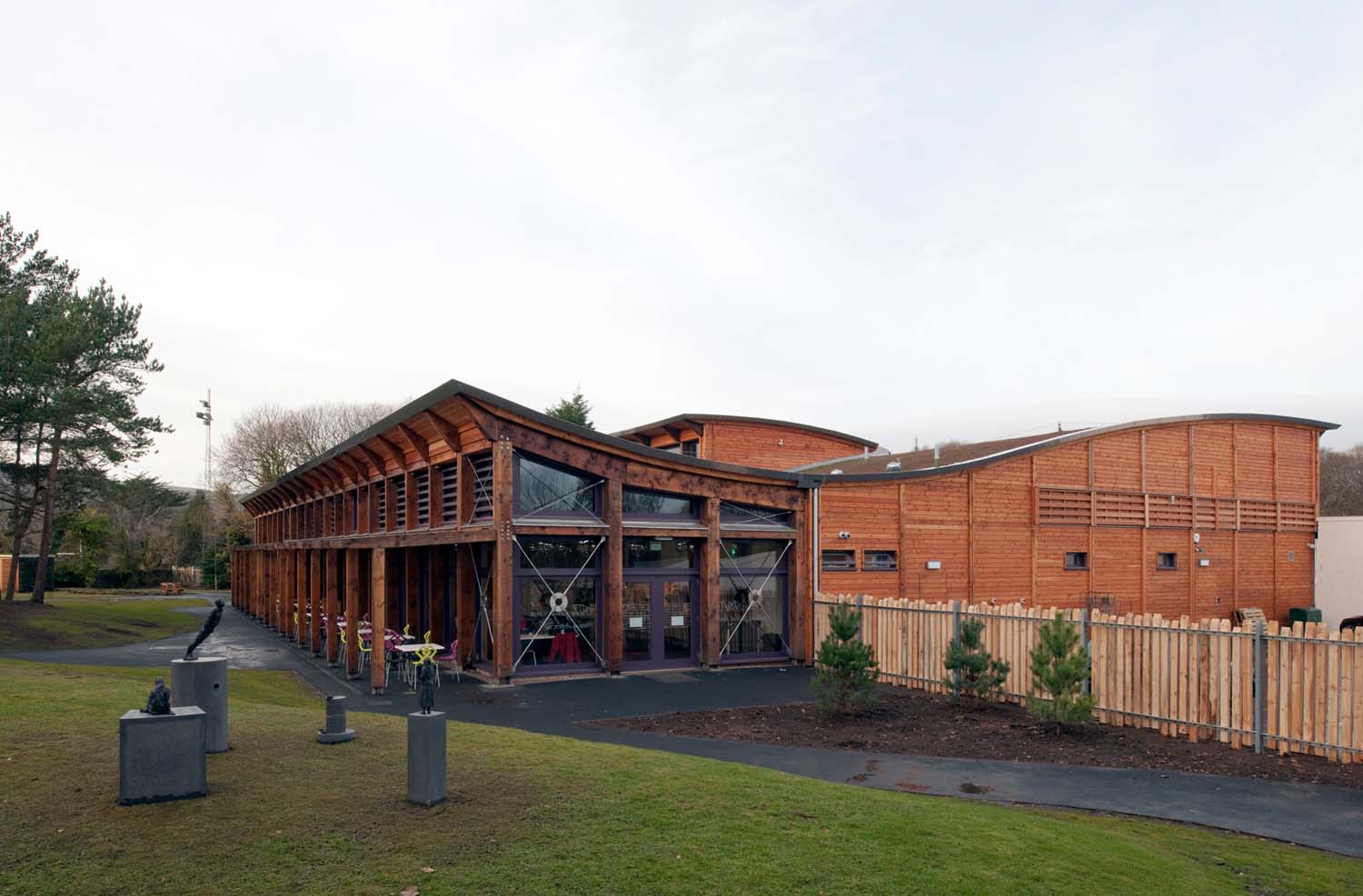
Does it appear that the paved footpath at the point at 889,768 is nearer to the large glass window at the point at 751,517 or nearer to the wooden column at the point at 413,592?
the large glass window at the point at 751,517

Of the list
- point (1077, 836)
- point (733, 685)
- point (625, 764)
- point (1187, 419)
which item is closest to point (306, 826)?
point (625, 764)

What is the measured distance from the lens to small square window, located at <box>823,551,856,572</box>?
20969 millimetres

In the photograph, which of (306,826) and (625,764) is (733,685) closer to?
(625,764)

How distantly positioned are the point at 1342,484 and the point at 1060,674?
60.4 meters

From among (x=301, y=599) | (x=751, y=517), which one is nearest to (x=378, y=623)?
(x=751, y=517)

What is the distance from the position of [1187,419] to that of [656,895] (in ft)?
Result: 89.8

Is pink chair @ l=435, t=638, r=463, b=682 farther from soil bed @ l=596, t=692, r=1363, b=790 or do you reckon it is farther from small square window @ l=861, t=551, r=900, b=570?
small square window @ l=861, t=551, r=900, b=570

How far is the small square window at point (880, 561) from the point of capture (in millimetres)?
21483

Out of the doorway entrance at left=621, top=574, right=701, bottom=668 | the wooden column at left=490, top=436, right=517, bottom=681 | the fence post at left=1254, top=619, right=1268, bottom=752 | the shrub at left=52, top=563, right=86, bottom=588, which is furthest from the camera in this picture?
the shrub at left=52, top=563, right=86, bottom=588

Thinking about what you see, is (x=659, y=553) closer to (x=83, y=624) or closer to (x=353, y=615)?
(x=353, y=615)

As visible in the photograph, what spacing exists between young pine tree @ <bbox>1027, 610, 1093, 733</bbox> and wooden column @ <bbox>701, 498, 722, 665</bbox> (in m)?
7.60

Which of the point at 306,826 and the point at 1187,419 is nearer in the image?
the point at 306,826

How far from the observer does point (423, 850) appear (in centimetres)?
646

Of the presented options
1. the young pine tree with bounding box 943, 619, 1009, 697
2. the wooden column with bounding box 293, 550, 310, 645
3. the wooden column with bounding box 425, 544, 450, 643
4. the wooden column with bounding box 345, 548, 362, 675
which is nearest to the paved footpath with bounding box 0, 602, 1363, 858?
the wooden column with bounding box 345, 548, 362, 675
